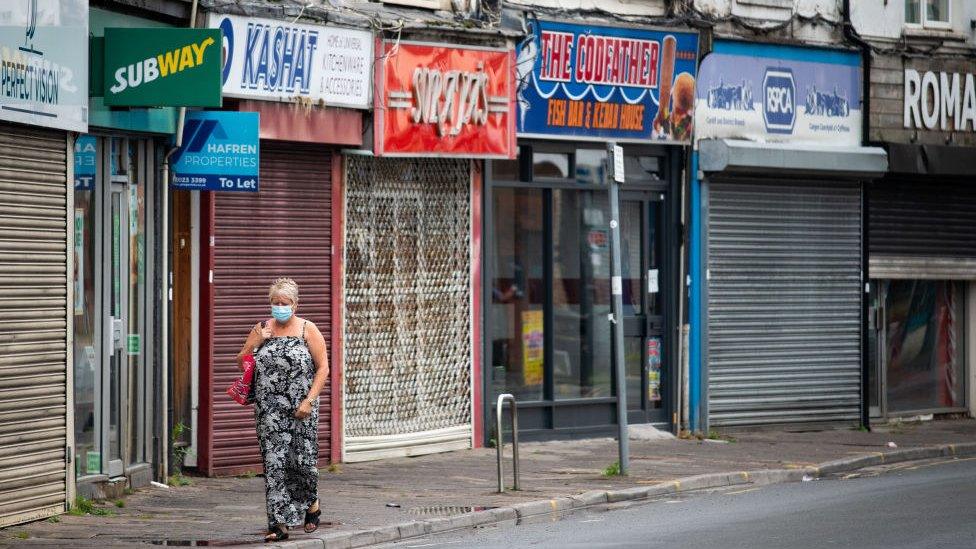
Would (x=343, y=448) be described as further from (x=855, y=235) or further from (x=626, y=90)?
(x=855, y=235)

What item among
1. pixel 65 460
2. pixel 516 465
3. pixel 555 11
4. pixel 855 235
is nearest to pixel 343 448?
pixel 516 465

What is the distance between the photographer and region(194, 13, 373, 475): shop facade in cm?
1539

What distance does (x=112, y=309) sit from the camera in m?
13.7

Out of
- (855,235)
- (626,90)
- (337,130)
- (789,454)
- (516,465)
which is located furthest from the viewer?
(855,235)

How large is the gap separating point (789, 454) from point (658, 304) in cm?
298

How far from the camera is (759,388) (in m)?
20.3

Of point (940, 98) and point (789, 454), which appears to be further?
point (940, 98)

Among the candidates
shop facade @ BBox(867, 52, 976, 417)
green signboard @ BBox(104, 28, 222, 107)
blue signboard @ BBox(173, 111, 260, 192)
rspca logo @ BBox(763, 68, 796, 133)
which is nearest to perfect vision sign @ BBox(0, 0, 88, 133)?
green signboard @ BBox(104, 28, 222, 107)

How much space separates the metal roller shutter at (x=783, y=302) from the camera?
20.0 meters

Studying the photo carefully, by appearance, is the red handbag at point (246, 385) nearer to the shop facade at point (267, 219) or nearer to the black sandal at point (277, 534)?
the black sandal at point (277, 534)

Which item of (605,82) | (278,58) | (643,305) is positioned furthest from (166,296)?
(643,305)

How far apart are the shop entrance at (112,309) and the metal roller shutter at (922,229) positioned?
35.1 feet

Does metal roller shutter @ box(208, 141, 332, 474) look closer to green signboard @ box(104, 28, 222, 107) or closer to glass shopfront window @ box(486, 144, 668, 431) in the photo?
glass shopfront window @ box(486, 144, 668, 431)

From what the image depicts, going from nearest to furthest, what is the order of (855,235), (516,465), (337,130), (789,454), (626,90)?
(516,465) → (337,130) → (789,454) → (626,90) → (855,235)
